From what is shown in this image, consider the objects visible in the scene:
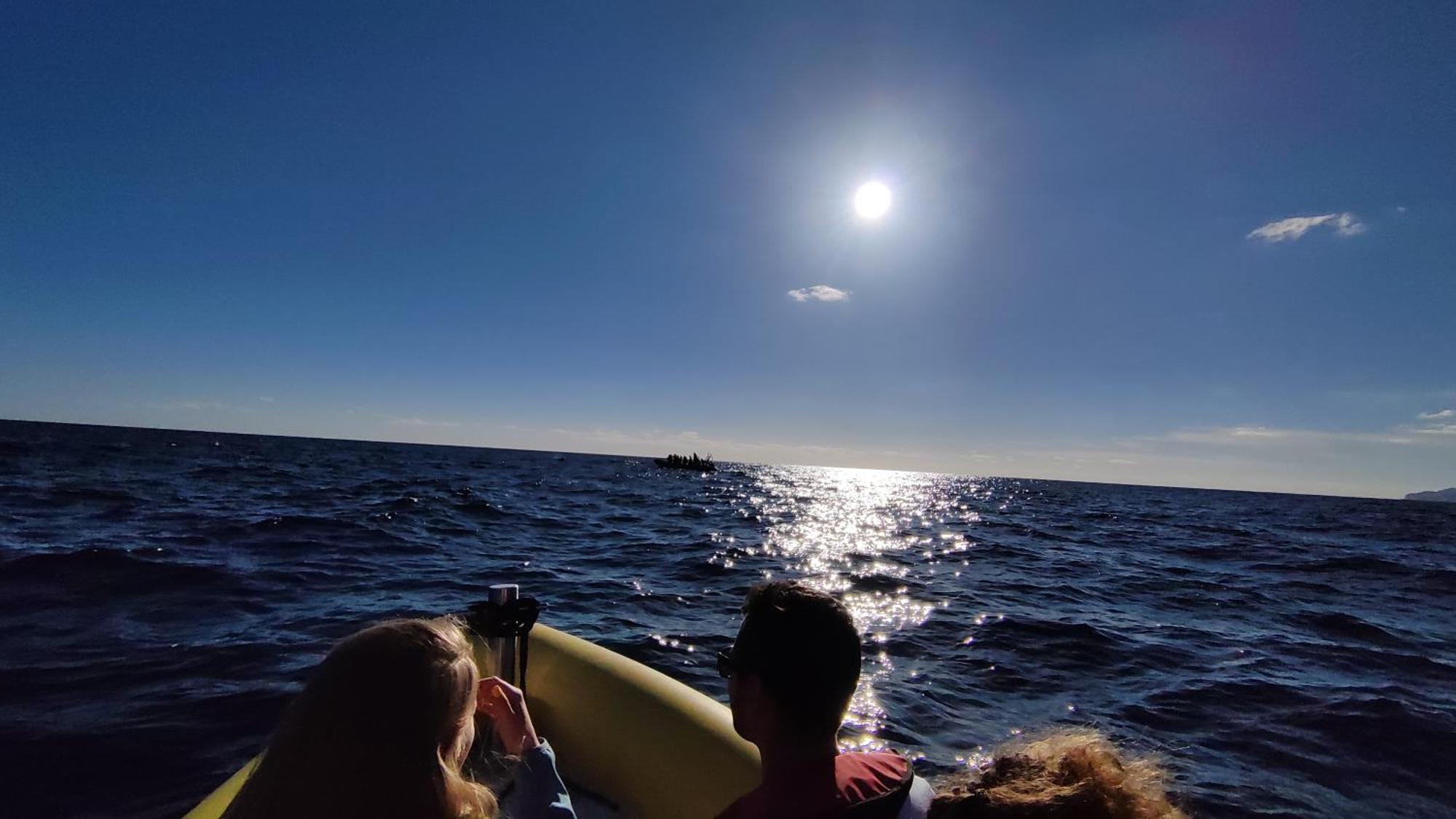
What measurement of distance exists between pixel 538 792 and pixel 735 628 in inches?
217

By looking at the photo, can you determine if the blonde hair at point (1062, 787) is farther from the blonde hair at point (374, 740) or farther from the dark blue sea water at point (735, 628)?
the dark blue sea water at point (735, 628)

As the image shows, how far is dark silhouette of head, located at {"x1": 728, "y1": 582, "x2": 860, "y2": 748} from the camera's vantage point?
173 cm

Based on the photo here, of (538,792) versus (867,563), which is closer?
(538,792)

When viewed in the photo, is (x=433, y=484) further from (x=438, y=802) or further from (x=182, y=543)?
(x=438, y=802)

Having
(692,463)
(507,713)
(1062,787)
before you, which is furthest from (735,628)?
(692,463)

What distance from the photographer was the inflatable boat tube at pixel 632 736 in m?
2.96

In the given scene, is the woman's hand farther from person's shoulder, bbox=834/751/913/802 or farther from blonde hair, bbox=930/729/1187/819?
blonde hair, bbox=930/729/1187/819

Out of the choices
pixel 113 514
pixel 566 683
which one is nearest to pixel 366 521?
pixel 113 514

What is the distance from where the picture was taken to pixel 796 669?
177cm

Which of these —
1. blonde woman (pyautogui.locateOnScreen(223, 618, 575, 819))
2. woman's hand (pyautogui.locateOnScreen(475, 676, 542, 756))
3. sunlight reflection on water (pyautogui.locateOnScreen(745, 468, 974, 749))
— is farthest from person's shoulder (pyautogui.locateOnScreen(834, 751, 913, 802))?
sunlight reflection on water (pyautogui.locateOnScreen(745, 468, 974, 749))

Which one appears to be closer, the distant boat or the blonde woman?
the blonde woman

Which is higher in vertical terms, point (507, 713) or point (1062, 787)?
point (1062, 787)

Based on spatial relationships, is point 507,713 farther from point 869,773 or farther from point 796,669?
point 869,773

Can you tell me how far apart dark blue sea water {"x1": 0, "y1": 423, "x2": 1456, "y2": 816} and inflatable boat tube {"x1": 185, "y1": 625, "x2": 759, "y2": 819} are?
2350 mm
